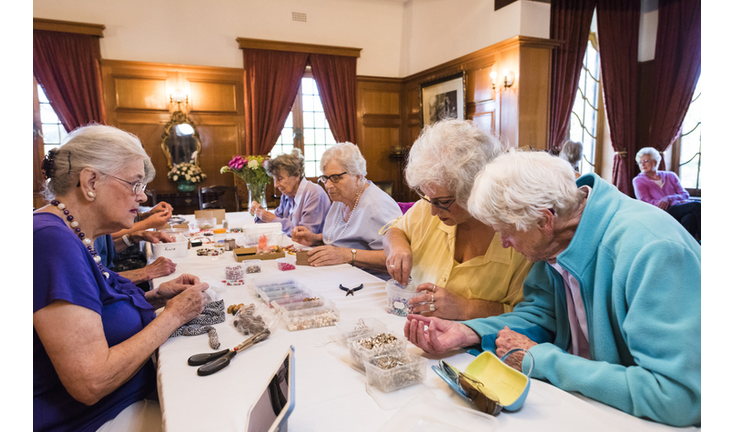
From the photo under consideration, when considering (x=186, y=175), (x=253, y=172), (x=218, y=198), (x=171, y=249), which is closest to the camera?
(x=171, y=249)

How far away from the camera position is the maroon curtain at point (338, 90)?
8.02m

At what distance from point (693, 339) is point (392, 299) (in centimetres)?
95

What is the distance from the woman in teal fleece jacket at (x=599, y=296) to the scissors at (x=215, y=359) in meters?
0.51

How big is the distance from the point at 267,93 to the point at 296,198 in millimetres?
4123

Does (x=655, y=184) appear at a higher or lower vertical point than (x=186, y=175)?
lower

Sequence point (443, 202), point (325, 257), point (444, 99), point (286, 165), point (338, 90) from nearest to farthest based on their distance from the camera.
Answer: point (443, 202), point (325, 257), point (286, 165), point (444, 99), point (338, 90)

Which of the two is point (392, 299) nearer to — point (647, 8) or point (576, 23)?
point (576, 23)

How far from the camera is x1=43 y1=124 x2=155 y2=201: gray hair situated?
55.1 inches

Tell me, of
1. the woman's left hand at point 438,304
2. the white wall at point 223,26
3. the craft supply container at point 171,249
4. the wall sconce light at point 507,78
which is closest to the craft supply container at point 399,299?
the woman's left hand at point 438,304

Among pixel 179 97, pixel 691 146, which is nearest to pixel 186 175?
pixel 179 97

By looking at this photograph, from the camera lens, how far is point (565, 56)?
22.7ft

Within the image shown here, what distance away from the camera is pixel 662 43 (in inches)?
287

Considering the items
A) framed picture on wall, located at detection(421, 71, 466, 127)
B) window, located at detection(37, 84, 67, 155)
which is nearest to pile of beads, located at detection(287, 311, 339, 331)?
framed picture on wall, located at detection(421, 71, 466, 127)

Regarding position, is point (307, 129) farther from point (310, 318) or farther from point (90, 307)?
point (90, 307)
